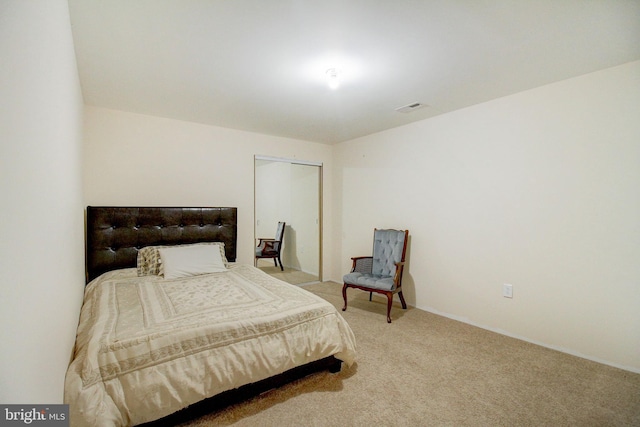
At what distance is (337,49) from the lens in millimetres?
2023

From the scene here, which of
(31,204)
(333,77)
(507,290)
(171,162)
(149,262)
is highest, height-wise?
(333,77)

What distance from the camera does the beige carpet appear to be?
69.4 inches

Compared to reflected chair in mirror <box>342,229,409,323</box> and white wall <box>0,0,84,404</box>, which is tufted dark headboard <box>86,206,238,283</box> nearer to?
reflected chair in mirror <box>342,229,409,323</box>

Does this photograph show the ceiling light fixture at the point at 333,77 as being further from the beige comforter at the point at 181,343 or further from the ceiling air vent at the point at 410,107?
the beige comforter at the point at 181,343

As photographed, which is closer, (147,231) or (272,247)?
(147,231)

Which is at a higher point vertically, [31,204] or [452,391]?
[31,204]

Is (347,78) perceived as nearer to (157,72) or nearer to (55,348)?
(157,72)

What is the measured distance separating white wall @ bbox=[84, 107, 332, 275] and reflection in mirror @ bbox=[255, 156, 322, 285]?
0.75 m

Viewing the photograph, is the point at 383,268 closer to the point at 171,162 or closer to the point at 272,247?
the point at 272,247

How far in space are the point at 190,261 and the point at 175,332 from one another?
59.0 inches

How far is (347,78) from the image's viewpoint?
248 centimetres

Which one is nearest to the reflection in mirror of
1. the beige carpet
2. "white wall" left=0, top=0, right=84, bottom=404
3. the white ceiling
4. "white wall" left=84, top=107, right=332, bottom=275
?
"white wall" left=84, top=107, right=332, bottom=275

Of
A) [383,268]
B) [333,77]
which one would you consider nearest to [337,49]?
[333,77]

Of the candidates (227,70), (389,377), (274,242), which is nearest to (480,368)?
(389,377)
